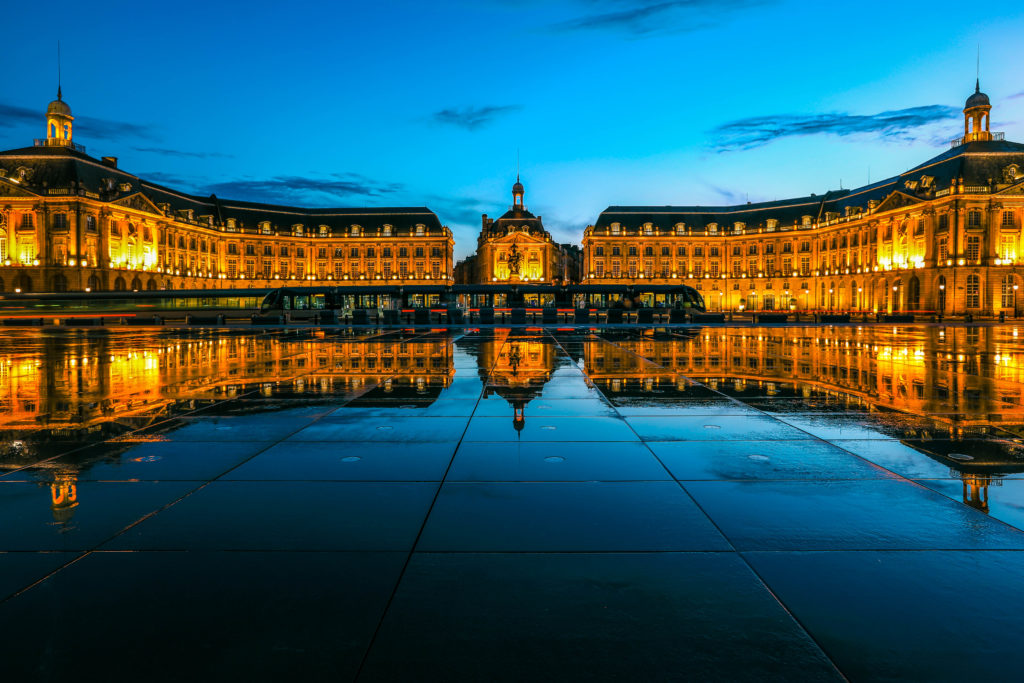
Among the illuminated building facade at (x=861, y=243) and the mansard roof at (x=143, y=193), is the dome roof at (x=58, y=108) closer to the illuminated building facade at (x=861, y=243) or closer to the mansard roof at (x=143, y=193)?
the mansard roof at (x=143, y=193)

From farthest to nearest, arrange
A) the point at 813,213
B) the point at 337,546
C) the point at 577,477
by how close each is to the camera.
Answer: the point at 813,213
the point at 577,477
the point at 337,546

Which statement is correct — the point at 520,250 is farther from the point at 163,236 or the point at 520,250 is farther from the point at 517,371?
the point at 517,371

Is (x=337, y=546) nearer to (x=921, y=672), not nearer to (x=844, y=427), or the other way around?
(x=921, y=672)

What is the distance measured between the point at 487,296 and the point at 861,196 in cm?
6234

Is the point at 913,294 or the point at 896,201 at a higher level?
the point at 896,201

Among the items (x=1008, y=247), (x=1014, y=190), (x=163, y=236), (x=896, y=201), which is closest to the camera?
(x=1014, y=190)

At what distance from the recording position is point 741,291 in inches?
4705

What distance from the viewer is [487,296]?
286 feet

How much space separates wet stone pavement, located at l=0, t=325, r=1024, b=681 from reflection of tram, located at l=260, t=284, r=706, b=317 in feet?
165

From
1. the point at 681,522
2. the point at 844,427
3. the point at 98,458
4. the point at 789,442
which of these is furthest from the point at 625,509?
the point at 98,458

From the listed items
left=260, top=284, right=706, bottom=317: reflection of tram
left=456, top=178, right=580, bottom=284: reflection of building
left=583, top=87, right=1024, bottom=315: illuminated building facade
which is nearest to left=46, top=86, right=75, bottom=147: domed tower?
left=260, top=284, right=706, bottom=317: reflection of tram

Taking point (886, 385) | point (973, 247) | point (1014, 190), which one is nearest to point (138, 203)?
point (886, 385)

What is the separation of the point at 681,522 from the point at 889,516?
1465 mm

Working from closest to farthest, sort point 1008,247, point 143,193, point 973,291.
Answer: point 1008,247 < point 973,291 < point 143,193
